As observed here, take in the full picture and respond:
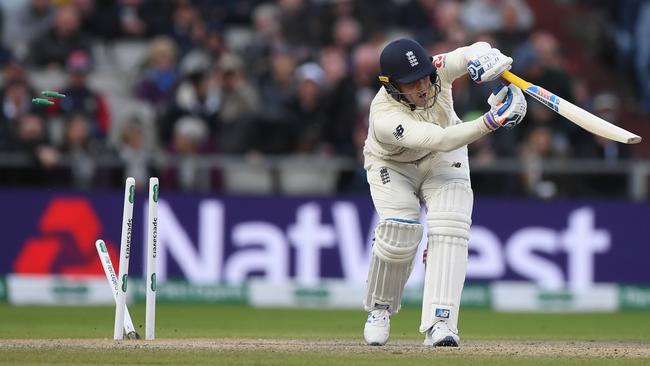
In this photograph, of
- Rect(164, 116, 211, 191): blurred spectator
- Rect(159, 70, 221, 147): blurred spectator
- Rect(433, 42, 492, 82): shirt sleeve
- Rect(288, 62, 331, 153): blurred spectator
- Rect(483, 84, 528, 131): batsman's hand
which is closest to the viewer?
Rect(483, 84, 528, 131): batsman's hand

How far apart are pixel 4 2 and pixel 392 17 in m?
4.75

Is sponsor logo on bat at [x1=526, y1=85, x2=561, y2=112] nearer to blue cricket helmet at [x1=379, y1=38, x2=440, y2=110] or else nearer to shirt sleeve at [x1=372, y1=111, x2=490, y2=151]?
shirt sleeve at [x1=372, y1=111, x2=490, y2=151]

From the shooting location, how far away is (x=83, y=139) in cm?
1505

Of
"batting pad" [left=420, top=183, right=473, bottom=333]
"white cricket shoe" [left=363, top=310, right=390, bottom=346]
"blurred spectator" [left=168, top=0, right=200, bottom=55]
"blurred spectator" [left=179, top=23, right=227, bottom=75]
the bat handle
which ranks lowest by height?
"white cricket shoe" [left=363, top=310, right=390, bottom=346]

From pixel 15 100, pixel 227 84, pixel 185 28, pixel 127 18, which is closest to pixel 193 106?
pixel 227 84

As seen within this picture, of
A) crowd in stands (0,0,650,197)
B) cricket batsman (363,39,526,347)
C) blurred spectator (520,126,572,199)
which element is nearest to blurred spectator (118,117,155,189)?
crowd in stands (0,0,650,197)

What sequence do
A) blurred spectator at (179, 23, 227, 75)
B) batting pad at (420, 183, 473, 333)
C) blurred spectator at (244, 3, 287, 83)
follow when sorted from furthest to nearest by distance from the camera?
blurred spectator at (244, 3, 287, 83) < blurred spectator at (179, 23, 227, 75) < batting pad at (420, 183, 473, 333)

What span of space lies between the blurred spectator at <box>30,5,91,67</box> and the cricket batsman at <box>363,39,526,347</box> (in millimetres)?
8094

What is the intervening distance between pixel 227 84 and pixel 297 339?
252 inches

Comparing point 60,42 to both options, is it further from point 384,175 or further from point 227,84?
point 384,175

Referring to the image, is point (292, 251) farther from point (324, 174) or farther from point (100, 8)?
point (100, 8)

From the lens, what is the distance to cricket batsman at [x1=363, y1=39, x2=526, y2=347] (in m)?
A: 8.49

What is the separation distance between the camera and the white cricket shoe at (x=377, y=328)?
8.98 m

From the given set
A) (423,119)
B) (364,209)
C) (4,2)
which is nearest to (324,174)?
(364,209)
